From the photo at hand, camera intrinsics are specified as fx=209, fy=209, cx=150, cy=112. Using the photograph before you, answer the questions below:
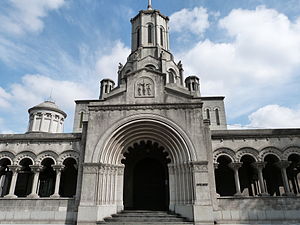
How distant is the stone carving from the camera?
15.3 meters

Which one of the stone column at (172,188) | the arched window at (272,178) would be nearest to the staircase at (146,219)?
the stone column at (172,188)

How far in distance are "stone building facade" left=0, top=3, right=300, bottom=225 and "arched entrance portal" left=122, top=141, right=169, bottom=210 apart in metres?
0.08

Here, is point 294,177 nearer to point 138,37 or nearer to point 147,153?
point 147,153

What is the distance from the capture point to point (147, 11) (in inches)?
1075

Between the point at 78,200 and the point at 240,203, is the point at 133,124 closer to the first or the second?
the point at 78,200

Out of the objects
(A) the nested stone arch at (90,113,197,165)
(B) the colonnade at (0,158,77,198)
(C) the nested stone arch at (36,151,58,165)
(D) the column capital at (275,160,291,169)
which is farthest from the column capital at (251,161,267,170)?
(C) the nested stone arch at (36,151,58,165)

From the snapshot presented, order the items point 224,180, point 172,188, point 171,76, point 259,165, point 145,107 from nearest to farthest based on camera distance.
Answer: point 172,188
point 259,165
point 145,107
point 224,180
point 171,76

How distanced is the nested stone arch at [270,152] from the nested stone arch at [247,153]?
28 cm

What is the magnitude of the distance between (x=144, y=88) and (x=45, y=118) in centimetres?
1788

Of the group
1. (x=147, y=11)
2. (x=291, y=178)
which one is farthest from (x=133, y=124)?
(x=147, y=11)

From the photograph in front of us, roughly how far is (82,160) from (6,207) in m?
5.64

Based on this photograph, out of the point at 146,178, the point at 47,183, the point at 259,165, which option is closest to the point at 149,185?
the point at 146,178

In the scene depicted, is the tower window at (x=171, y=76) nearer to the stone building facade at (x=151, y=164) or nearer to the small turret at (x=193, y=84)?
the small turret at (x=193, y=84)

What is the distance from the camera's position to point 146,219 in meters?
12.5
